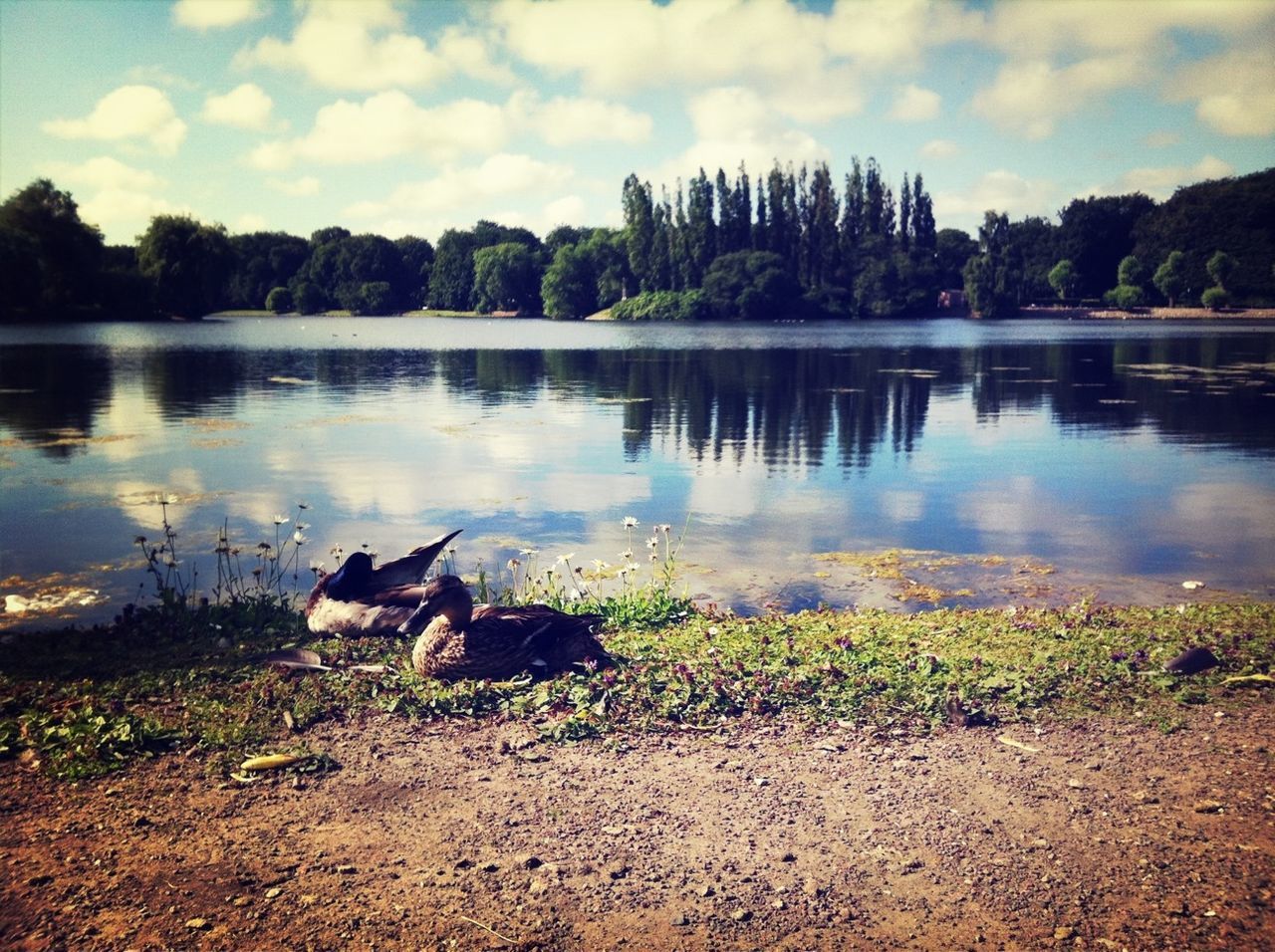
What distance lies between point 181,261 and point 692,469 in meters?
153

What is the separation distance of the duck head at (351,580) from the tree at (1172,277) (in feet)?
621

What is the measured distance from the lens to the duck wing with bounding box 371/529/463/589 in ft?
38.7

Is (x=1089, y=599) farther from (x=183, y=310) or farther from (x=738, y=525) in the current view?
(x=183, y=310)

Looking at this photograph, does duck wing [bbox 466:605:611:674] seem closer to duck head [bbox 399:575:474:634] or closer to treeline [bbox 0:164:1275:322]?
duck head [bbox 399:575:474:634]

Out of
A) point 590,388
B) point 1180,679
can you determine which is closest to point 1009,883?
point 1180,679

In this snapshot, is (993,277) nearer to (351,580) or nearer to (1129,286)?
(1129,286)

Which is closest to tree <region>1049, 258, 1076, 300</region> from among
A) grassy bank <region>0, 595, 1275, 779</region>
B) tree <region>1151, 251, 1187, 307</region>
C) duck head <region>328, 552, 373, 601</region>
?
tree <region>1151, 251, 1187, 307</region>

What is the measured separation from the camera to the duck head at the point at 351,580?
1137 centimetres

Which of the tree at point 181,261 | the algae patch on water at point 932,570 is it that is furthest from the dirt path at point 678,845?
the tree at point 181,261

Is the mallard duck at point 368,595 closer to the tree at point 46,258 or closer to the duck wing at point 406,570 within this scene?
the duck wing at point 406,570

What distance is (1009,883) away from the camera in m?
6.05

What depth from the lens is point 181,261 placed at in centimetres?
15550

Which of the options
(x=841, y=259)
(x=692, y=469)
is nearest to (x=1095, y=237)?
(x=841, y=259)

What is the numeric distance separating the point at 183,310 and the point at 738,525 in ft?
532
